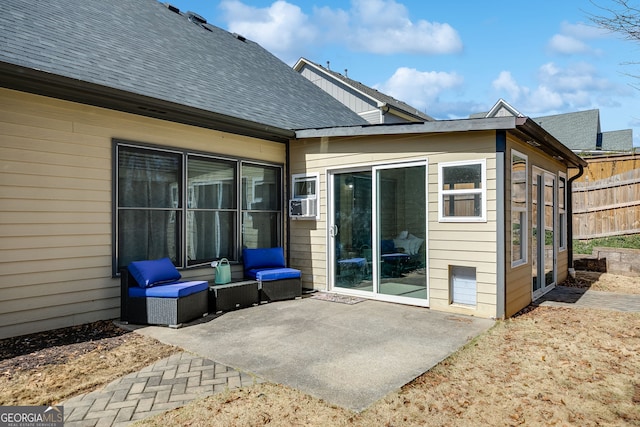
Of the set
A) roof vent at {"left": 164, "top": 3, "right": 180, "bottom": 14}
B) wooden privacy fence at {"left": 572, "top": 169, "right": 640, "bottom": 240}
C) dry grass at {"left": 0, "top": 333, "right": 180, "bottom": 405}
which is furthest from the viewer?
wooden privacy fence at {"left": 572, "top": 169, "right": 640, "bottom": 240}

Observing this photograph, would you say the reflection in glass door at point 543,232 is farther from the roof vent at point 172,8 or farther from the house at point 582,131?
the house at point 582,131

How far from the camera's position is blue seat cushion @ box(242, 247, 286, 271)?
6.37 meters

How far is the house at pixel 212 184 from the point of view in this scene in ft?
14.5

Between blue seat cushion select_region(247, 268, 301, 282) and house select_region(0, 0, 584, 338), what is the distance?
18.5 inches

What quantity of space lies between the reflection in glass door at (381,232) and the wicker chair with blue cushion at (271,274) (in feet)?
2.64

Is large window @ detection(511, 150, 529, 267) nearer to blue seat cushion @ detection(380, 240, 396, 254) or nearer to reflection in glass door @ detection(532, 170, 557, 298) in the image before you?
reflection in glass door @ detection(532, 170, 557, 298)

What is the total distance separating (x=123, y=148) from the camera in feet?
16.9

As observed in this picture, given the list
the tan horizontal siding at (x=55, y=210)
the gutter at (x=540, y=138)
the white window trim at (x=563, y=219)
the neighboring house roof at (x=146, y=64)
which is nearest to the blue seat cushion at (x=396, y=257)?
the gutter at (x=540, y=138)

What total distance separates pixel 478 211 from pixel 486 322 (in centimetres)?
139

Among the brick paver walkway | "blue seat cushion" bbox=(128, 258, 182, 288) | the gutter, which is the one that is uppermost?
the gutter

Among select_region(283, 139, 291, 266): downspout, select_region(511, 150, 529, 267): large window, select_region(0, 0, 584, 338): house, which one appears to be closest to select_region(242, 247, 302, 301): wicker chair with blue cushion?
select_region(0, 0, 584, 338): house

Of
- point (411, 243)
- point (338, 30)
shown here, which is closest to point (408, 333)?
point (411, 243)

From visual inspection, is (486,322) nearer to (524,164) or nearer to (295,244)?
(524,164)

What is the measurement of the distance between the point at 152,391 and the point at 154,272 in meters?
2.19
